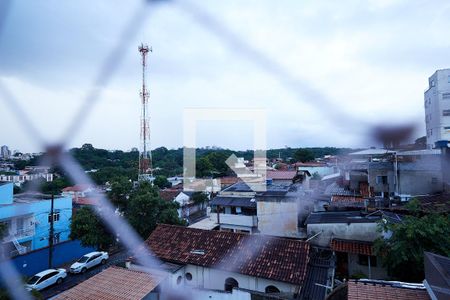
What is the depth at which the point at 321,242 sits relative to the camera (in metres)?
4.66

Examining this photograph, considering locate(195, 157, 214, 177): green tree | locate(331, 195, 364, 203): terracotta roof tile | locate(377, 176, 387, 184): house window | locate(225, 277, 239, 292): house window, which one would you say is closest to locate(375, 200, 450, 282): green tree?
locate(225, 277, 239, 292): house window

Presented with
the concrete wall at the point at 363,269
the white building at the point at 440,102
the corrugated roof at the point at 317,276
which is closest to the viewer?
the corrugated roof at the point at 317,276

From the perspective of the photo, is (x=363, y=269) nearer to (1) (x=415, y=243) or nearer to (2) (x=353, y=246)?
(2) (x=353, y=246)

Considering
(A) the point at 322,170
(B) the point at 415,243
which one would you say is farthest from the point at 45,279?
(A) the point at 322,170

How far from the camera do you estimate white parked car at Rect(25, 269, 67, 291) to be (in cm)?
506

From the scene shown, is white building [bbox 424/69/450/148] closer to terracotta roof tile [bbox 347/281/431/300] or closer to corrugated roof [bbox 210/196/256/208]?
corrugated roof [bbox 210/196/256/208]

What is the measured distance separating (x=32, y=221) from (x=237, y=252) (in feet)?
17.2

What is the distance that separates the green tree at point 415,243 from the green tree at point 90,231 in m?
5.49

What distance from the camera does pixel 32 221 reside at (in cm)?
654

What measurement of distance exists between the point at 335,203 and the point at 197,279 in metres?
3.36

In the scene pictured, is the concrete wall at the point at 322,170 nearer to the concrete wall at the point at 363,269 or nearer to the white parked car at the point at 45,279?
the concrete wall at the point at 363,269

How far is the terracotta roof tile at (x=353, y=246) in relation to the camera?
415 cm

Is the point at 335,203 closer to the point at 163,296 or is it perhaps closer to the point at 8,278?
the point at 163,296

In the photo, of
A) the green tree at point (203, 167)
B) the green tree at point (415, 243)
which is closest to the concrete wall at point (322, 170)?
the green tree at point (203, 167)
